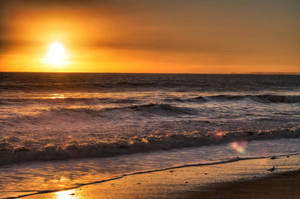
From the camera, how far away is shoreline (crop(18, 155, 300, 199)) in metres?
5.63

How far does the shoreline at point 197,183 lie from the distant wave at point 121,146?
8.62ft

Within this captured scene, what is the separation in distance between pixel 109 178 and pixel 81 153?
8.82ft

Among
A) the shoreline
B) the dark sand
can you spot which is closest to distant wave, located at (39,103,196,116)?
the shoreline

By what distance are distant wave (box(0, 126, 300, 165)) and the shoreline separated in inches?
103

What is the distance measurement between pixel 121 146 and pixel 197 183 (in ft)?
12.8

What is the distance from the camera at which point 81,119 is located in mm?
17000

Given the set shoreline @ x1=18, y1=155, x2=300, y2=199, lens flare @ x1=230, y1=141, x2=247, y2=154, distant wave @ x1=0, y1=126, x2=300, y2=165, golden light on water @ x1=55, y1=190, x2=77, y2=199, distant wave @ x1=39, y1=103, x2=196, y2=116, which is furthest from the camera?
distant wave @ x1=39, y1=103, x2=196, y2=116

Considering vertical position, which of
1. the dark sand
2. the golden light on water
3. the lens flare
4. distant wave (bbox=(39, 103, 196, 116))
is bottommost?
the lens flare

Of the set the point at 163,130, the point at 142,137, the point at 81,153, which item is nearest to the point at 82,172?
the point at 81,153

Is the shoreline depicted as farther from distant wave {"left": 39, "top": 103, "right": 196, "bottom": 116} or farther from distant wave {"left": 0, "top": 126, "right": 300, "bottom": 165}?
distant wave {"left": 39, "top": 103, "right": 196, "bottom": 116}

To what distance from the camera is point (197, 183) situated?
634cm

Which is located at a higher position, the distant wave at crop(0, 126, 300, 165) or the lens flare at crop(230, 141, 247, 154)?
the distant wave at crop(0, 126, 300, 165)

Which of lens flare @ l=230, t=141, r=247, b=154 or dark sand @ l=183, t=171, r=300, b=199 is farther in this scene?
lens flare @ l=230, t=141, r=247, b=154

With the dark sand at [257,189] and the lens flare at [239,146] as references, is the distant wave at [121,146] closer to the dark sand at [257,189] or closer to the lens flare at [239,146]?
the lens flare at [239,146]
